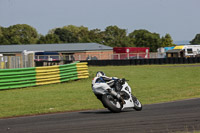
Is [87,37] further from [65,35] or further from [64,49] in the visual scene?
[64,49]

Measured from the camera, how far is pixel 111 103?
36.8 ft

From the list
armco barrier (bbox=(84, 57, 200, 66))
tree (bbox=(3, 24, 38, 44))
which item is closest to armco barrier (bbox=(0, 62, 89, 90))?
armco barrier (bbox=(84, 57, 200, 66))

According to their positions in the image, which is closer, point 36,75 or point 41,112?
point 41,112

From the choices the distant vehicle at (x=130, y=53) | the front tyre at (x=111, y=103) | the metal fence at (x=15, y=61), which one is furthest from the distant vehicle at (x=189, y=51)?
the front tyre at (x=111, y=103)

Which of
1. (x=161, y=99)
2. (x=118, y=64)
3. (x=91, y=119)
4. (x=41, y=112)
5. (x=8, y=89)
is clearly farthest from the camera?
(x=118, y=64)

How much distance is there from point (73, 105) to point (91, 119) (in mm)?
4440

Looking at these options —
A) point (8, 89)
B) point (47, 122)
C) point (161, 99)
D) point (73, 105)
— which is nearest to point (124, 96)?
point (47, 122)

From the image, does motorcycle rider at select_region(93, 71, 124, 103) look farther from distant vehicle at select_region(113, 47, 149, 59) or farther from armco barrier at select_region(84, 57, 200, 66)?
distant vehicle at select_region(113, 47, 149, 59)

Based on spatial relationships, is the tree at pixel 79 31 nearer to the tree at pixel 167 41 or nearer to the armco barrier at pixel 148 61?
the tree at pixel 167 41

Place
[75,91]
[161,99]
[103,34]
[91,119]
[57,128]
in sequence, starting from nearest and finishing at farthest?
[57,128]
[91,119]
[161,99]
[75,91]
[103,34]

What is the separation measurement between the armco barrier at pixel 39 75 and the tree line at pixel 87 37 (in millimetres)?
78567

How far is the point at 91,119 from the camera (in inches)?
404

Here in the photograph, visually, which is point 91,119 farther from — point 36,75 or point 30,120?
point 36,75

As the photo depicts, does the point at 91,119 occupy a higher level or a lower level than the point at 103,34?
lower
